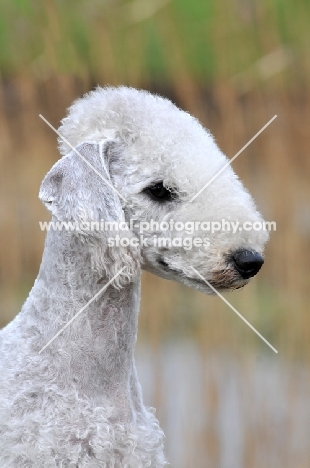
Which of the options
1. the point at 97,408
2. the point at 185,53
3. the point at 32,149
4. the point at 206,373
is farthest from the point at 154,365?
the point at 97,408

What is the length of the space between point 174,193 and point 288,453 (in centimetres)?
198

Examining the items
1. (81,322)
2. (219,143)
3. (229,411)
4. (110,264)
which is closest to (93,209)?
(110,264)

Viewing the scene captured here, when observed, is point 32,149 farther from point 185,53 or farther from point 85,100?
point 85,100

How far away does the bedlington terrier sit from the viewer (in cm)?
191

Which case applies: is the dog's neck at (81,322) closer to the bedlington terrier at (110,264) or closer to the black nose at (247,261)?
the bedlington terrier at (110,264)

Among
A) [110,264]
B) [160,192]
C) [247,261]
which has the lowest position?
[110,264]

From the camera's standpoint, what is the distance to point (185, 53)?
349 cm

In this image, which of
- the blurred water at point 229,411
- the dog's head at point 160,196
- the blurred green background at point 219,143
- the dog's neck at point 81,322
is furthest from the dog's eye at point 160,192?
the blurred water at point 229,411

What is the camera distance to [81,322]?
A: 2.01 m

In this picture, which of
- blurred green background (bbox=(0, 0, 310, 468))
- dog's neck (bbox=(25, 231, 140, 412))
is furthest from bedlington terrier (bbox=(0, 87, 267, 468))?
blurred green background (bbox=(0, 0, 310, 468))

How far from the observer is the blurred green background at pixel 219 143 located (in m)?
3.41

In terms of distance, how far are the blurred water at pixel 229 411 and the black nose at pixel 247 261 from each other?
1.68 meters

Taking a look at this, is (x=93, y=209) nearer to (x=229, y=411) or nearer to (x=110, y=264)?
(x=110, y=264)

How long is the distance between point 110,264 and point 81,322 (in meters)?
0.18
